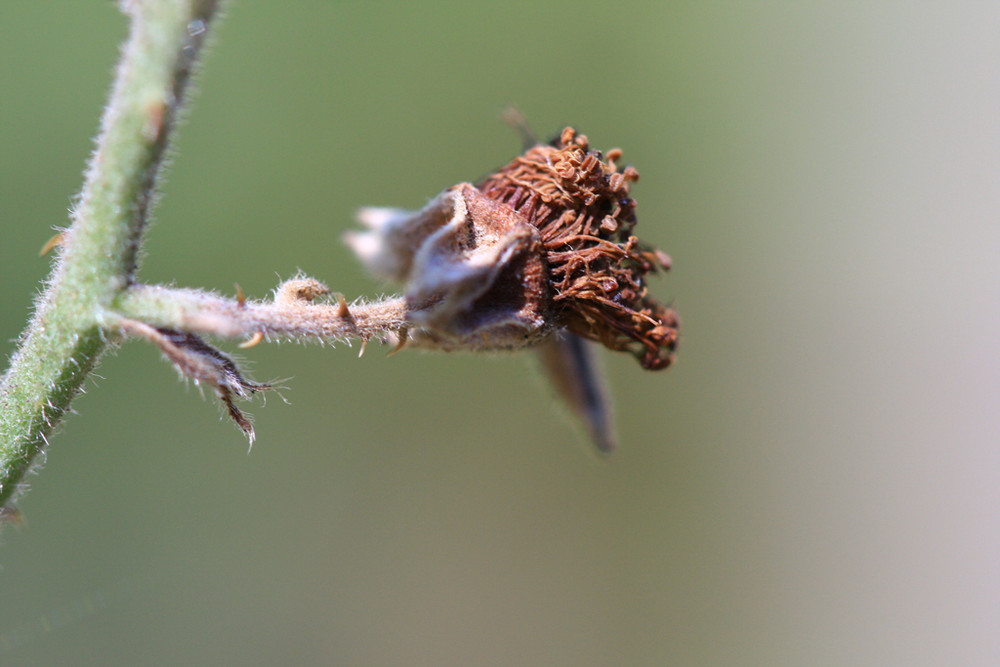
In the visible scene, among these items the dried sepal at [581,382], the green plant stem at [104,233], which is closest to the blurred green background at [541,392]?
the dried sepal at [581,382]

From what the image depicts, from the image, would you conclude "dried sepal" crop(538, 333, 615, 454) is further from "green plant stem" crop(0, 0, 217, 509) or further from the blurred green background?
the blurred green background

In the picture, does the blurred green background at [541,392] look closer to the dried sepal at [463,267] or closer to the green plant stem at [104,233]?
the dried sepal at [463,267]

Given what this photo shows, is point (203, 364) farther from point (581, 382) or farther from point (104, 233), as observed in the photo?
point (581, 382)

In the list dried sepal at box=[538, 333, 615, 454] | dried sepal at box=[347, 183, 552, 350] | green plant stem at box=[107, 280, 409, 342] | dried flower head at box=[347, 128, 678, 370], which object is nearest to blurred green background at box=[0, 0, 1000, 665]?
A: dried sepal at box=[538, 333, 615, 454]

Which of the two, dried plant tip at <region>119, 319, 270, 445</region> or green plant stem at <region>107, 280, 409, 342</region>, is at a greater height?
green plant stem at <region>107, 280, 409, 342</region>

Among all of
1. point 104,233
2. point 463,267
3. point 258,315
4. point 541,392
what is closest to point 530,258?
point 463,267

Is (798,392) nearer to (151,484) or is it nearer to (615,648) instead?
(615,648)

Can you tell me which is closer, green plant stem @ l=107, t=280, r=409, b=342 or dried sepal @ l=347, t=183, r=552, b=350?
green plant stem @ l=107, t=280, r=409, b=342
